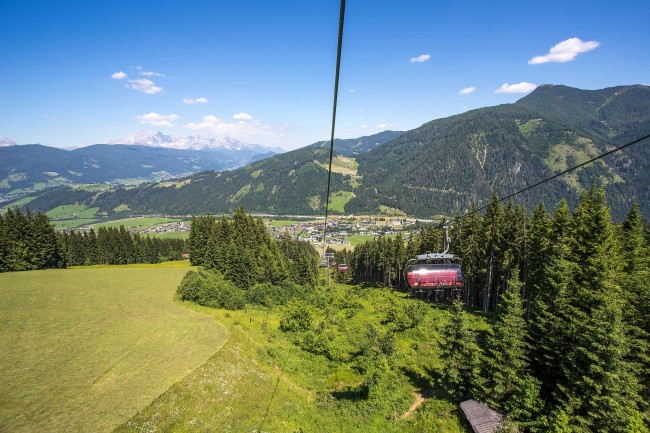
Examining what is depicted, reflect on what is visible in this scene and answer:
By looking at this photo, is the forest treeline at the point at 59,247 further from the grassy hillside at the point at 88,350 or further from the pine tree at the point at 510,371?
the pine tree at the point at 510,371

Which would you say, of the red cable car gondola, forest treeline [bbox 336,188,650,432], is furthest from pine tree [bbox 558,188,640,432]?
the red cable car gondola

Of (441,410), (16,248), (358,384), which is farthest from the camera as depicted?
(16,248)

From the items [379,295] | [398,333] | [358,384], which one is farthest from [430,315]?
[358,384]

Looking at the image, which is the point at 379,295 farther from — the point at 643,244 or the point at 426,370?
the point at 643,244

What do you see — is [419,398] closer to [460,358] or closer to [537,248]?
[460,358]

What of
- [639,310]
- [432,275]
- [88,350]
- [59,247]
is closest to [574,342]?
[639,310]

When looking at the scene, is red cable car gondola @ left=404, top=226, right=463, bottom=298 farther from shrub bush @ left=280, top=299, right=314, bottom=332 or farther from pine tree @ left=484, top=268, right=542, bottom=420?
shrub bush @ left=280, top=299, right=314, bottom=332
